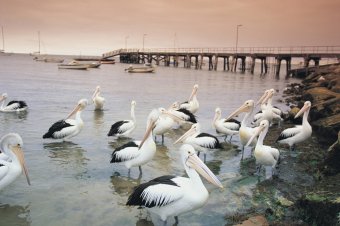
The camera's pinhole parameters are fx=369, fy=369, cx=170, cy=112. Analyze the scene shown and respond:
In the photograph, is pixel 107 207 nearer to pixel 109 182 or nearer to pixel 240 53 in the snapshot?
pixel 109 182

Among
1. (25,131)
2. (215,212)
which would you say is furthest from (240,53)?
(215,212)

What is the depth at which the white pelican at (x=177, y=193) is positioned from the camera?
4625mm

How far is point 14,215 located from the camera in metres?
5.34

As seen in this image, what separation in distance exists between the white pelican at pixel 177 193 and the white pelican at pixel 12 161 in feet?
6.47

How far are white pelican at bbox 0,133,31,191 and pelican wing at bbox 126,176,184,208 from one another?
1922mm

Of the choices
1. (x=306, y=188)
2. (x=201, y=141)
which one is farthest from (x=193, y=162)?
(x=201, y=141)

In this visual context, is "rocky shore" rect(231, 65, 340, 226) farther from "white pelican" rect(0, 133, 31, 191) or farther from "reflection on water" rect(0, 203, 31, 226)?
"white pelican" rect(0, 133, 31, 191)

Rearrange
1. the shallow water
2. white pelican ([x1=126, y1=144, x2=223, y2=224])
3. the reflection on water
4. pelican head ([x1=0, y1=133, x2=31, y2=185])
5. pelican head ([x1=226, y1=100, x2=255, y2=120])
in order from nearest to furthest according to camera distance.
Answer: white pelican ([x1=126, y1=144, x2=223, y2=224]) → the reflection on water → the shallow water → pelican head ([x1=0, y1=133, x2=31, y2=185]) → pelican head ([x1=226, y1=100, x2=255, y2=120])

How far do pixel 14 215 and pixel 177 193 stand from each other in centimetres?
249

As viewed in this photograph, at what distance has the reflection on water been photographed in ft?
16.8

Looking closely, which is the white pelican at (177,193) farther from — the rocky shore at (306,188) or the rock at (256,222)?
the rocky shore at (306,188)

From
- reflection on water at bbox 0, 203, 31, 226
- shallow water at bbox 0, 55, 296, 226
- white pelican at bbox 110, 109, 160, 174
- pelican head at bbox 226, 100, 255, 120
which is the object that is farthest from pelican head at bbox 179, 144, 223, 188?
pelican head at bbox 226, 100, 255, 120

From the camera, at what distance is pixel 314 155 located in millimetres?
8242

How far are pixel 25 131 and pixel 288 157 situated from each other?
A: 7360mm
